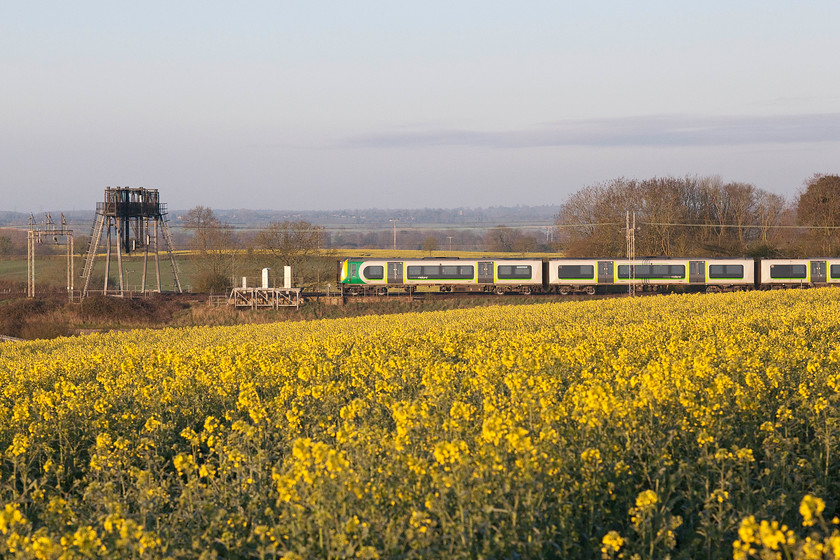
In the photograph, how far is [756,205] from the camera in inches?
3317

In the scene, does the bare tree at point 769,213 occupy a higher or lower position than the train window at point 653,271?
higher

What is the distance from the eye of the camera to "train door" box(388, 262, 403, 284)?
49.7 meters

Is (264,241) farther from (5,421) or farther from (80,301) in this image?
(5,421)

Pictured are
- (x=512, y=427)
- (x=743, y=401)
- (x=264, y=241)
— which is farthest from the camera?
(x=264, y=241)

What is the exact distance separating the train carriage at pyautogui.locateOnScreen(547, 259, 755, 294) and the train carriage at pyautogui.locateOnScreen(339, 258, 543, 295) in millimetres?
1671

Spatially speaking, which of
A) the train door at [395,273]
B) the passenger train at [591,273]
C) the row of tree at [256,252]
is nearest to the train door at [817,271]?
the passenger train at [591,273]

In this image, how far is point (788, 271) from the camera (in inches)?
1954

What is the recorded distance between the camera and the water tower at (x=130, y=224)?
5431cm

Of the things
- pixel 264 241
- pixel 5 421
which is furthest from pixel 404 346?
pixel 264 241

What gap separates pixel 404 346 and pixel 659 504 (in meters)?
7.36

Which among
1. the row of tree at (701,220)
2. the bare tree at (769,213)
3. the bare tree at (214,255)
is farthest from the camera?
the bare tree at (769,213)

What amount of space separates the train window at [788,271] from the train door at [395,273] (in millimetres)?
23042

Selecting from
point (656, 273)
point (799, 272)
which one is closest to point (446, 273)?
point (656, 273)

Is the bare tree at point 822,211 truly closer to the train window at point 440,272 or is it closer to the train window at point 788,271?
the train window at point 788,271
